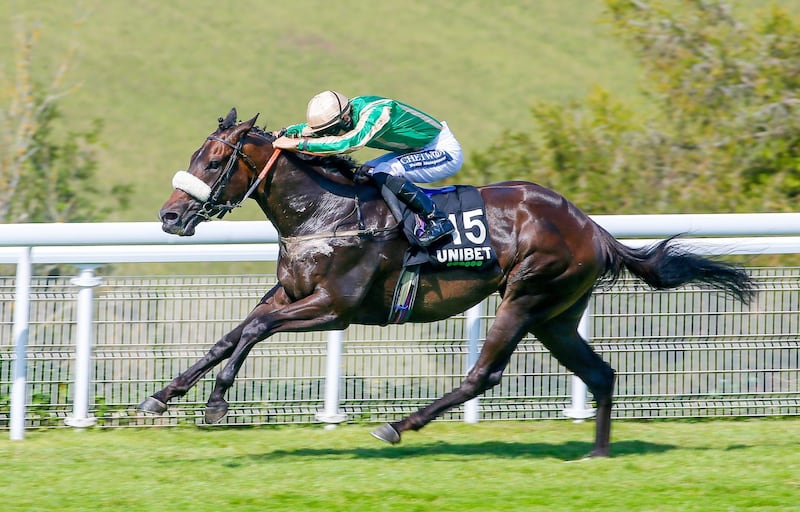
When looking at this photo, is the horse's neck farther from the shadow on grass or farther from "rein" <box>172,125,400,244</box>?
the shadow on grass

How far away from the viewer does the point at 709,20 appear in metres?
12.2

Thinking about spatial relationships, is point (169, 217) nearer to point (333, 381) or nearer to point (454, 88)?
point (333, 381)

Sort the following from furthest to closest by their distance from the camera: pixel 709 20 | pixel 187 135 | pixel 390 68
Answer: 1. pixel 390 68
2. pixel 187 135
3. pixel 709 20

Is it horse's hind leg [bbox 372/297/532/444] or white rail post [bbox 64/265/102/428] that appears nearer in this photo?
horse's hind leg [bbox 372/297/532/444]

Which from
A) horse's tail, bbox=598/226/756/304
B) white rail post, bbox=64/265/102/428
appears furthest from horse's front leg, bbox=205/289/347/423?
horse's tail, bbox=598/226/756/304

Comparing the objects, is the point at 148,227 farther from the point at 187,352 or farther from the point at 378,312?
the point at 378,312

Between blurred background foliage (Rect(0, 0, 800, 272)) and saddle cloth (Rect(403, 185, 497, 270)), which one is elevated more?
blurred background foliage (Rect(0, 0, 800, 272))

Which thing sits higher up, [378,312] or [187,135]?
[187,135]

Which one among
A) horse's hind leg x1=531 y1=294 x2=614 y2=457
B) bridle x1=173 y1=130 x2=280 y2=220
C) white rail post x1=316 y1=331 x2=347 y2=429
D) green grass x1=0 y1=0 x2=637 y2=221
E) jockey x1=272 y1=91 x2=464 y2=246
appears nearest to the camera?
bridle x1=173 y1=130 x2=280 y2=220

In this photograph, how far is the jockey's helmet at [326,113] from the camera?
5.72 m

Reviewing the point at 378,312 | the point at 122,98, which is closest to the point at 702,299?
the point at 378,312

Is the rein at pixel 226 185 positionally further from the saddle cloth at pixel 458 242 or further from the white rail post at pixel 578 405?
the white rail post at pixel 578 405

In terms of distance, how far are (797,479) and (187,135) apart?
21082 millimetres

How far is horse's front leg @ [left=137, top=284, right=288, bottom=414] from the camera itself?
5488mm
